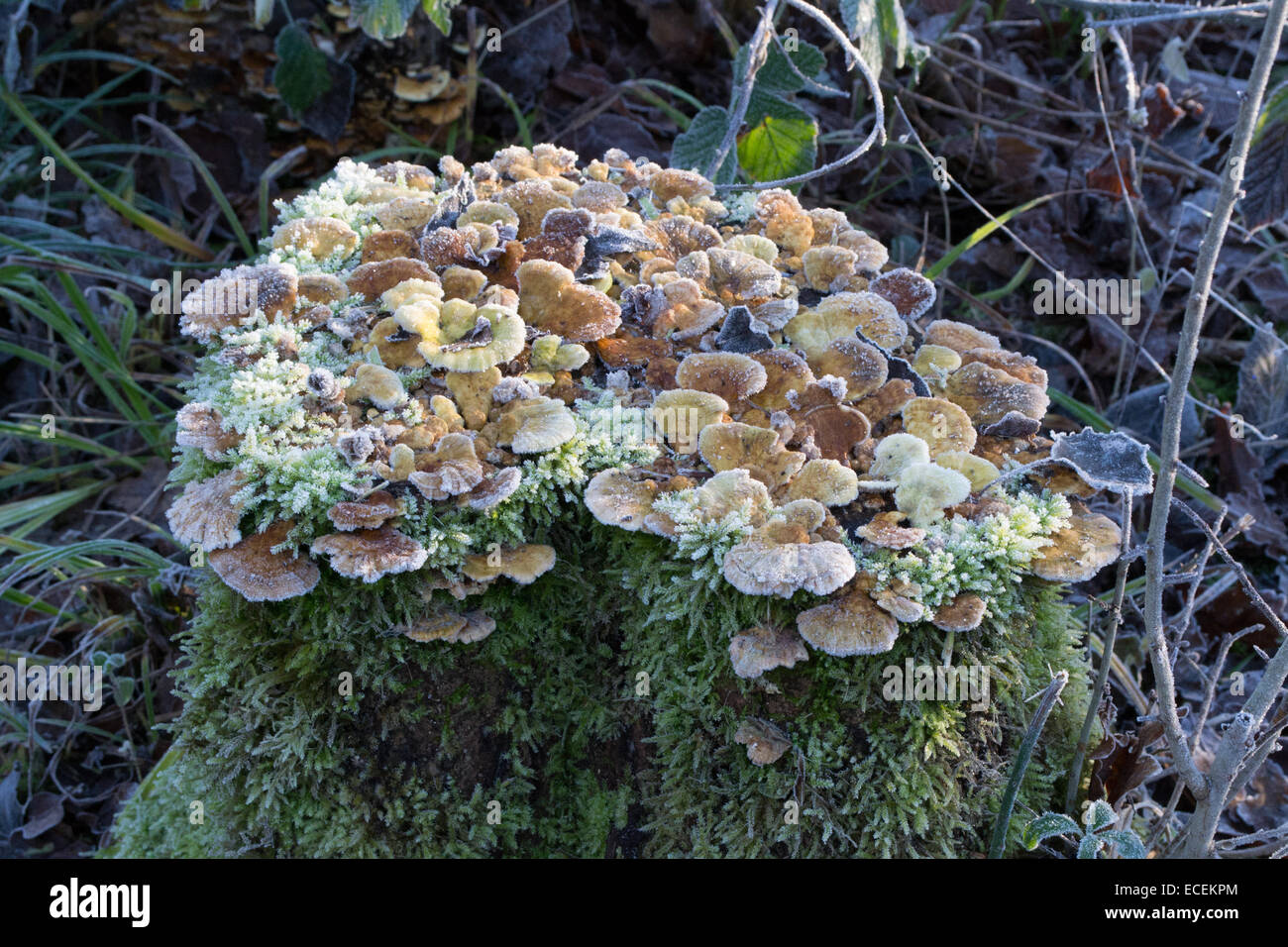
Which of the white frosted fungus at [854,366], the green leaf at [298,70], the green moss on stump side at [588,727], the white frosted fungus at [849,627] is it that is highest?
the green leaf at [298,70]

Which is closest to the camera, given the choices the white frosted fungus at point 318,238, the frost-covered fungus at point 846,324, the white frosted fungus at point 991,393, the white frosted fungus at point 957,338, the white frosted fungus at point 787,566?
the white frosted fungus at point 787,566

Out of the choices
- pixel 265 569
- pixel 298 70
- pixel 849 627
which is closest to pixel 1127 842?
pixel 849 627

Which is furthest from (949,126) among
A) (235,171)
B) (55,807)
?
(55,807)

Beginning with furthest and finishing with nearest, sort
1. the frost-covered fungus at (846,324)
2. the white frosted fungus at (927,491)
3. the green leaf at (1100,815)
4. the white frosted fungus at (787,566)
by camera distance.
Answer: the frost-covered fungus at (846,324)
the white frosted fungus at (927,491)
the green leaf at (1100,815)
the white frosted fungus at (787,566)

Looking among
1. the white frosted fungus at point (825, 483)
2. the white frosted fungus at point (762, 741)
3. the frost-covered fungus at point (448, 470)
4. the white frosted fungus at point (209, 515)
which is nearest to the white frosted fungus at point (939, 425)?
the white frosted fungus at point (825, 483)

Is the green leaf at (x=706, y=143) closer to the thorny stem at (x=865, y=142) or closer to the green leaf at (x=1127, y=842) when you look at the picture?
the thorny stem at (x=865, y=142)

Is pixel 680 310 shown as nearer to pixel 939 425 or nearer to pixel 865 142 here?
pixel 939 425

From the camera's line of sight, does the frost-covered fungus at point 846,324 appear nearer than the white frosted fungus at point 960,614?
No
